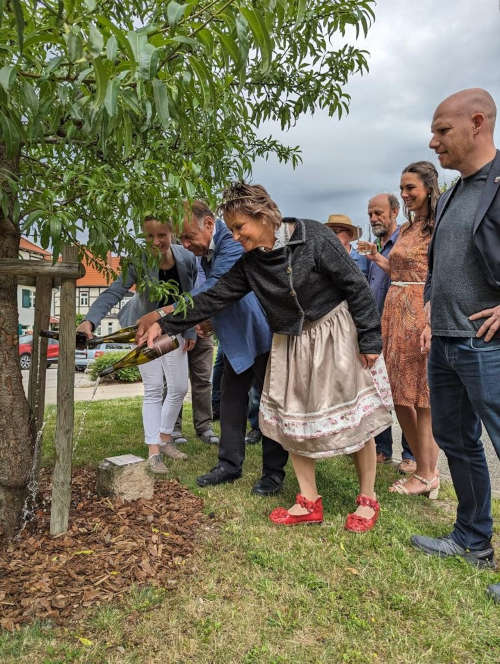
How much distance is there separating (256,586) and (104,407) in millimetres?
5568

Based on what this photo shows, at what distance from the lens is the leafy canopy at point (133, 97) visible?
3.57 ft

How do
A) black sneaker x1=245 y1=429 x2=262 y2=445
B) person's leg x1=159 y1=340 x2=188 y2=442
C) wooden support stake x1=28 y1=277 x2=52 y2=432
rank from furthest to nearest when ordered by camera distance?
black sneaker x1=245 y1=429 x2=262 y2=445
person's leg x1=159 y1=340 x2=188 y2=442
wooden support stake x1=28 y1=277 x2=52 y2=432

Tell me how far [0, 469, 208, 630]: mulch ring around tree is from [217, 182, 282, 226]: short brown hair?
1806 mm

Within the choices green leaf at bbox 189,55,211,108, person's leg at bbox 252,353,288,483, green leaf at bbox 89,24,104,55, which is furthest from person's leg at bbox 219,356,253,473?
green leaf at bbox 89,24,104,55

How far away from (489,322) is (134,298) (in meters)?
2.63

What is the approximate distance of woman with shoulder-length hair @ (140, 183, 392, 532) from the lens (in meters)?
2.67

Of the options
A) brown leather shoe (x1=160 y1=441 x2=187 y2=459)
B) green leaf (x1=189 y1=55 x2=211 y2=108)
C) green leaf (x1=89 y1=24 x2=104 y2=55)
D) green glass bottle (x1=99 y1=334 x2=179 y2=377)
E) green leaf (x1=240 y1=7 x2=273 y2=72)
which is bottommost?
brown leather shoe (x1=160 y1=441 x2=187 y2=459)

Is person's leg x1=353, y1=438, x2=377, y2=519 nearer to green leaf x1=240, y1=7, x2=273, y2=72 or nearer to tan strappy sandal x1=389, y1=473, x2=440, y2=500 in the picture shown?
tan strappy sandal x1=389, y1=473, x2=440, y2=500

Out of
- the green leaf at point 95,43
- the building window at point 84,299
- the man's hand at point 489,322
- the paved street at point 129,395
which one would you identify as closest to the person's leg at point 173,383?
the paved street at point 129,395

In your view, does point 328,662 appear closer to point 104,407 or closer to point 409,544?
point 409,544

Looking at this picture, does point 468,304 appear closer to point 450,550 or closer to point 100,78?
point 450,550

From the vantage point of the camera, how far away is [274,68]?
138 inches

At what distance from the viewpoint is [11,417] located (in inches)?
104

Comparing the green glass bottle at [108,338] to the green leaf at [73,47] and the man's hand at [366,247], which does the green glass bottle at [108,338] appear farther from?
the green leaf at [73,47]
